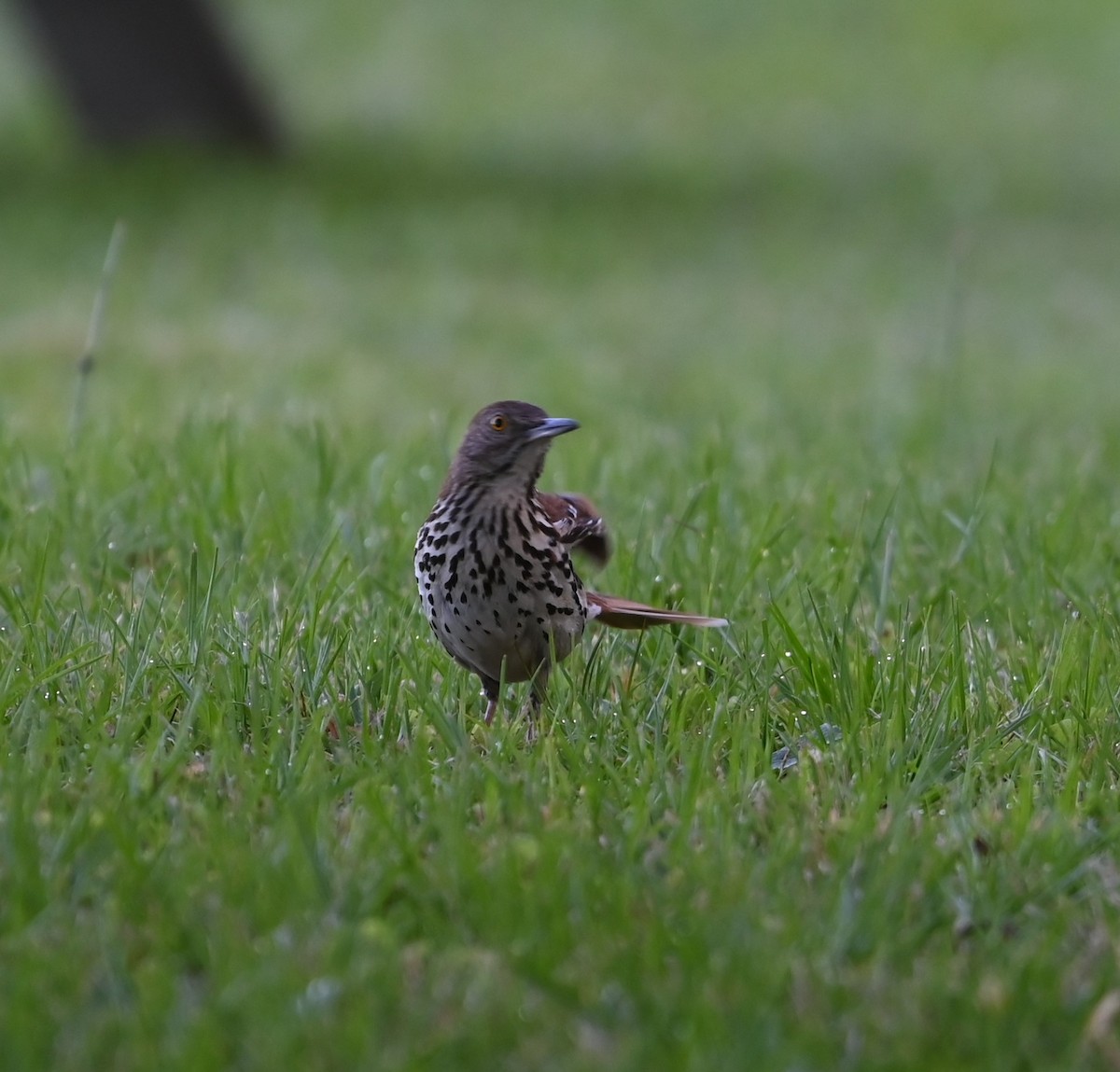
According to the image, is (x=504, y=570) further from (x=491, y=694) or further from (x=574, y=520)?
(x=574, y=520)

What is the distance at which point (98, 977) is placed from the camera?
2832mm

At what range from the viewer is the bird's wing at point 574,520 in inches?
174

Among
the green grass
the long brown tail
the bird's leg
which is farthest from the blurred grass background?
the bird's leg

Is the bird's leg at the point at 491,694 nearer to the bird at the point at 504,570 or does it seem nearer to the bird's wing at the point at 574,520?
the bird at the point at 504,570

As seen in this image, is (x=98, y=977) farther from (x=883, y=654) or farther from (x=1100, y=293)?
(x=1100, y=293)

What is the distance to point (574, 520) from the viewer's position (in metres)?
4.54

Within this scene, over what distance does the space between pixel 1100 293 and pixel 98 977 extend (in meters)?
12.4

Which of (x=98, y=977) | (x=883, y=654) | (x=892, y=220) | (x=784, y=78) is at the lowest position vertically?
(x=98, y=977)

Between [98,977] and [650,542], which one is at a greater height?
[650,542]

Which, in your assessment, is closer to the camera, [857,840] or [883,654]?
[857,840]

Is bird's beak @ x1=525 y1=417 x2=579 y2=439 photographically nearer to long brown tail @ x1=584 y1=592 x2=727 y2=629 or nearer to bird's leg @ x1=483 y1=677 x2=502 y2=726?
long brown tail @ x1=584 y1=592 x2=727 y2=629

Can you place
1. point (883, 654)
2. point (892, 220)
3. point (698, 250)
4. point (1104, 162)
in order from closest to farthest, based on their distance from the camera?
point (883, 654), point (698, 250), point (892, 220), point (1104, 162)

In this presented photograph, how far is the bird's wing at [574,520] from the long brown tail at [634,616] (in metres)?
0.18

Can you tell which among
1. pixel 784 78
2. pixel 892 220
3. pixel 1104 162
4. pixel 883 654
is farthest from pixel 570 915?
pixel 784 78
